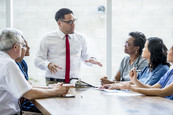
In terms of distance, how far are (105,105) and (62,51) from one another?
6.88ft

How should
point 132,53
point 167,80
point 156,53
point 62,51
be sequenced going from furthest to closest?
point 62,51 → point 132,53 → point 156,53 → point 167,80

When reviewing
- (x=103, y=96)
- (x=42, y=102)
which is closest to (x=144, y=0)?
(x=103, y=96)

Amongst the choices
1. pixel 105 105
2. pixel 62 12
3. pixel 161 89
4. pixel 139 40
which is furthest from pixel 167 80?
pixel 62 12

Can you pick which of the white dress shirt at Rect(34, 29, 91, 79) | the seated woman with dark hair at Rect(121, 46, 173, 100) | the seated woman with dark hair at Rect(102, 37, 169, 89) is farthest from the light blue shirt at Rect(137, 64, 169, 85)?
the white dress shirt at Rect(34, 29, 91, 79)

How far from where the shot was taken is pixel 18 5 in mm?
5309

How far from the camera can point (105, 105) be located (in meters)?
2.25

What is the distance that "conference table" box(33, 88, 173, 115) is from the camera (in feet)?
6.52

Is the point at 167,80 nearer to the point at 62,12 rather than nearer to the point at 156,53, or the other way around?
the point at 156,53

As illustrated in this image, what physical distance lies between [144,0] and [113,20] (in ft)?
2.16

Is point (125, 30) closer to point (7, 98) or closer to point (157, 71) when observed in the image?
point (157, 71)

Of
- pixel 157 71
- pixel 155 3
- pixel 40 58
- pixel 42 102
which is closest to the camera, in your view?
pixel 42 102

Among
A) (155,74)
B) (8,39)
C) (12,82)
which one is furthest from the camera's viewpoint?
(155,74)

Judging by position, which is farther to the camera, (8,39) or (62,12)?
(62,12)

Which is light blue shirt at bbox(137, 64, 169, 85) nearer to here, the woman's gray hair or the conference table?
the conference table
